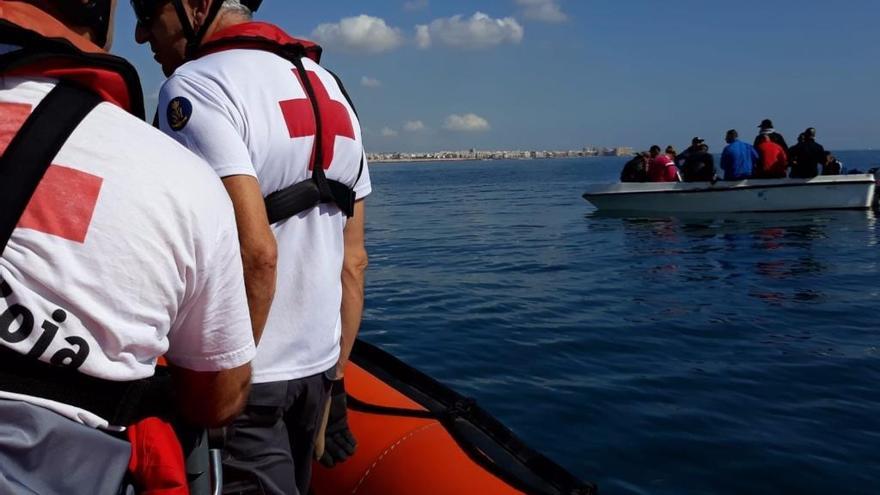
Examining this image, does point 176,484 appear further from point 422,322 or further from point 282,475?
point 422,322

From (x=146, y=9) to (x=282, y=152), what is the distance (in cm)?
48

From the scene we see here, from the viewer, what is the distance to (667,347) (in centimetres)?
695

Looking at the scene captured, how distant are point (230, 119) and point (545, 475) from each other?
5.66ft

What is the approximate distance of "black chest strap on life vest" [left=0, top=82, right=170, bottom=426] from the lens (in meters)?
0.91

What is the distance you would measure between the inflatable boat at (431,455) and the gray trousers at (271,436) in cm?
78

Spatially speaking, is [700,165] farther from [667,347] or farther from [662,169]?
[667,347]

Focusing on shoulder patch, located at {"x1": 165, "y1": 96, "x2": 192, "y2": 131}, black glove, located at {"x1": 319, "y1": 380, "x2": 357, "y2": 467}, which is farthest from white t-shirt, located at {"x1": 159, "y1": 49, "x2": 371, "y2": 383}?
black glove, located at {"x1": 319, "y1": 380, "x2": 357, "y2": 467}

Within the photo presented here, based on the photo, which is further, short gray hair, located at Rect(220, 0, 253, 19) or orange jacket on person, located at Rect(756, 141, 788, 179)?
orange jacket on person, located at Rect(756, 141, 788, 179)

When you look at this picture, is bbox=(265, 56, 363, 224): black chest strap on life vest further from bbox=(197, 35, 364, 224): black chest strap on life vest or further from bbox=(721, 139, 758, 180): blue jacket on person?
bbox=(721, 139, 758, 180): blue jacket on person

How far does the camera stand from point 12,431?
95 centimetres

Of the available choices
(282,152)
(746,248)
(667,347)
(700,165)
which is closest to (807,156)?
(700,165)

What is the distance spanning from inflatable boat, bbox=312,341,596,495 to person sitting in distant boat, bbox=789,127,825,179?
1613cm

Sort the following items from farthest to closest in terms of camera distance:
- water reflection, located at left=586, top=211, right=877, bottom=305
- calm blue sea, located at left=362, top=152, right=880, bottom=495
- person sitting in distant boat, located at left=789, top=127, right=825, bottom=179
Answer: person sitting in distant boat, located at left=789, top=127, right=825, bottom=179
water reflection, located at left=586, top=211, right=877, bottom=305
calm blue sea, located at left=362, top=152, right=880, bottom=495

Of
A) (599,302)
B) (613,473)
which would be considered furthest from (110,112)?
(599,302)
